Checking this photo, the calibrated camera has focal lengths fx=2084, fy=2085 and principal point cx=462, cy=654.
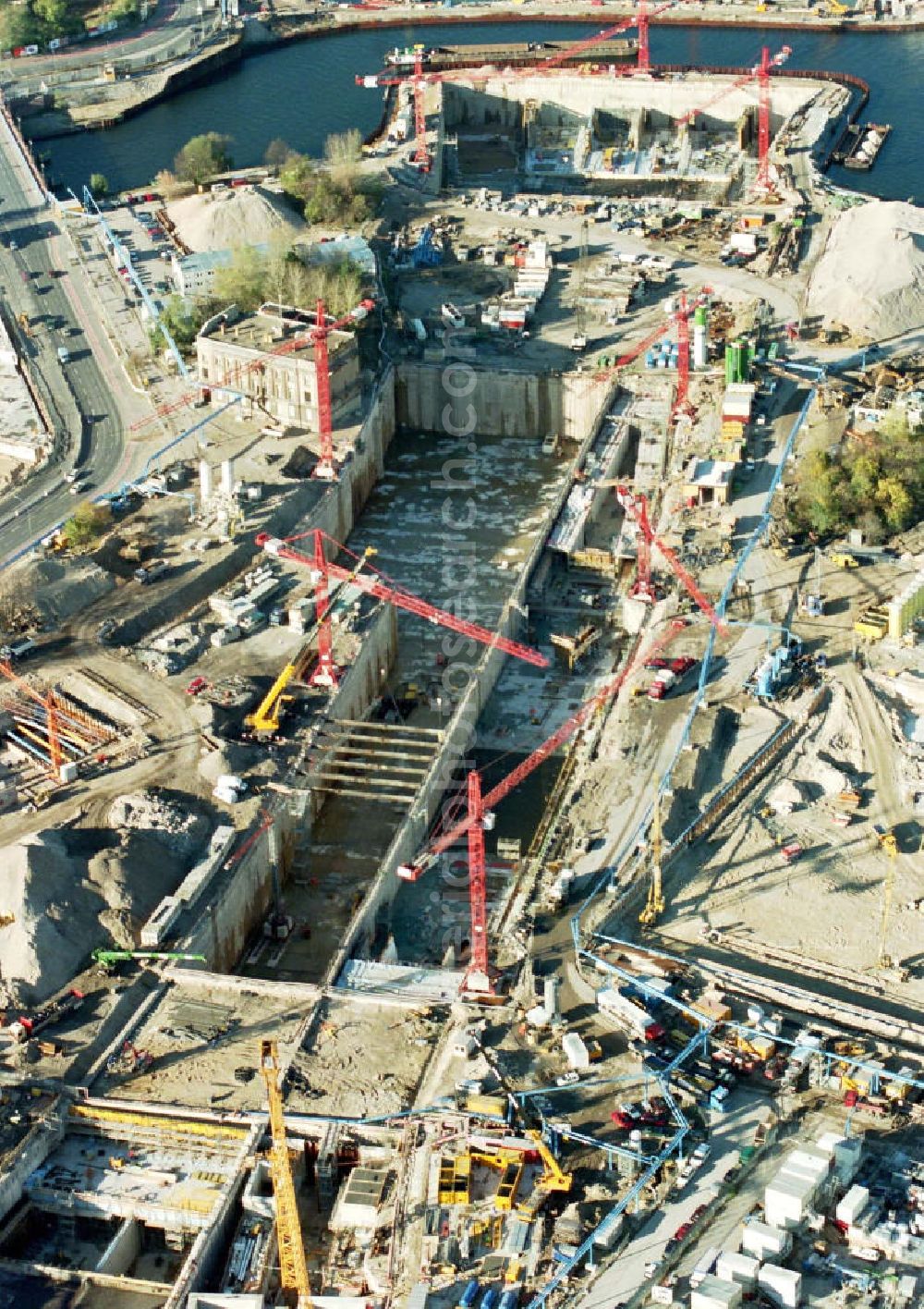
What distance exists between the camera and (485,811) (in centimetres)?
8488

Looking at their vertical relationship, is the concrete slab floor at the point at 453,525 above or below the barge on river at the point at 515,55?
below

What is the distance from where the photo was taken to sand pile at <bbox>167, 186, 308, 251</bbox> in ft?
415

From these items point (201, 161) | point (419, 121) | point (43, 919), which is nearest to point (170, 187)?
point (201, 161)

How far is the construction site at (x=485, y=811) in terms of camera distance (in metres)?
62.8

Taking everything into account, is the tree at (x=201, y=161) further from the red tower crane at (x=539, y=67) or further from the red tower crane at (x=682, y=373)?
the red tower crane at (x=682, y=373)

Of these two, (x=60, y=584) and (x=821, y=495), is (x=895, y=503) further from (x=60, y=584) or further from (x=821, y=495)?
(x=60, y=584)

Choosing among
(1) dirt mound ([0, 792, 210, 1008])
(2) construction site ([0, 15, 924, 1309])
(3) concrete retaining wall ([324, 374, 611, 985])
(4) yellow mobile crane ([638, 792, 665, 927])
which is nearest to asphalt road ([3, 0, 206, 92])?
(2) construction site ([0, 15, 924, 1309])

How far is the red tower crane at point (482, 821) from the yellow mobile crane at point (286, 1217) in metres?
10.9

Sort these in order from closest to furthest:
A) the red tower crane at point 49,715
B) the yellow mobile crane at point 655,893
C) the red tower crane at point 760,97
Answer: the yellow mobile crane at point 655,893, the red tower crane at point 49,715, the red tower crane at point 760,97

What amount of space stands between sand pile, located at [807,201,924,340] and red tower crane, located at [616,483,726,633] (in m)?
23.0

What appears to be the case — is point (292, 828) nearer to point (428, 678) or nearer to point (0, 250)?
point (428, 678)

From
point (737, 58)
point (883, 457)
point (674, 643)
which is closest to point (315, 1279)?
point (674, 643)

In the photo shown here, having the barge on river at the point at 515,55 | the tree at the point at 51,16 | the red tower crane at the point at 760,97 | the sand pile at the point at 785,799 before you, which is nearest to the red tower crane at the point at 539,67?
the barge on river at the point at 515,55

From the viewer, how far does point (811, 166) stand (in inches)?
5536
